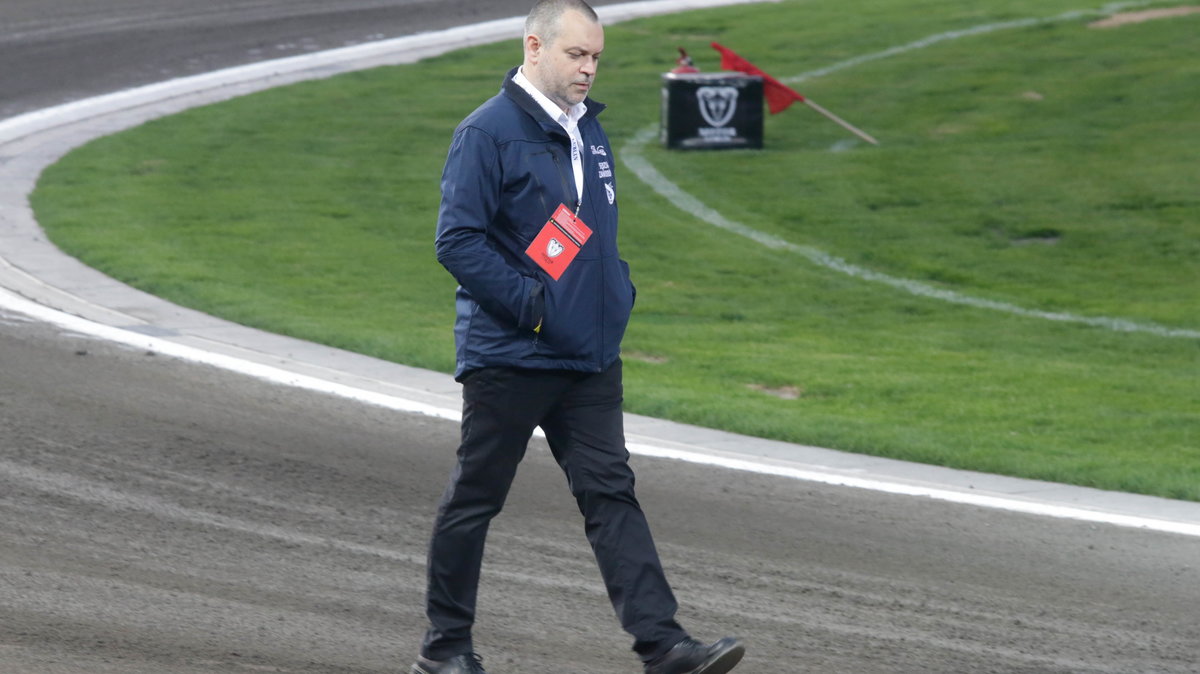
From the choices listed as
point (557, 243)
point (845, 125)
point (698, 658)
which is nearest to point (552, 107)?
point (557, 243)

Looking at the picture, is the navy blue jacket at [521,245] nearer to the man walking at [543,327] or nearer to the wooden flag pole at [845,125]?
the man walking at [543,327]

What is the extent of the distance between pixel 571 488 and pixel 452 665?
577 mm

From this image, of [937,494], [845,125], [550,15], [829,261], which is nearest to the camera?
[550,15]

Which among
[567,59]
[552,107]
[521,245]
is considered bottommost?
[521,245]

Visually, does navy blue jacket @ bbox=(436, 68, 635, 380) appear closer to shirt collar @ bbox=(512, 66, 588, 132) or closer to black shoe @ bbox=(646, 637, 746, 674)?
shirt collar @ bbox=(512, 66, 588, 132)

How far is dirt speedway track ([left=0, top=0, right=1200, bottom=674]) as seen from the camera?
4727 mm

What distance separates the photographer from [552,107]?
4.30 m

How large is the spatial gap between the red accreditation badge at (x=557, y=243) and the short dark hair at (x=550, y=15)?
0.45 m

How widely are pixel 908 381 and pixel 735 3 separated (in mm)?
19422

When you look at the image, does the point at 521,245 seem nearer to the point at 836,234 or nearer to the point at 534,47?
the point at 534,47

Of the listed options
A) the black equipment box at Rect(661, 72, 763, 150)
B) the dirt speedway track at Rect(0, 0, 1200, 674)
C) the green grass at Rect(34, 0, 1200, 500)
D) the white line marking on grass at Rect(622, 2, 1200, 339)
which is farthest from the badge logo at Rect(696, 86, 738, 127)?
the dirt speedway track at Rect(0, 0, 1200, 674)

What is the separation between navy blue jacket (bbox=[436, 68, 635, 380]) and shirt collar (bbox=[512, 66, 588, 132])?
14mm

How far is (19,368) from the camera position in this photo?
25.8 ft

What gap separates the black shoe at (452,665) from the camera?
4.38 m
